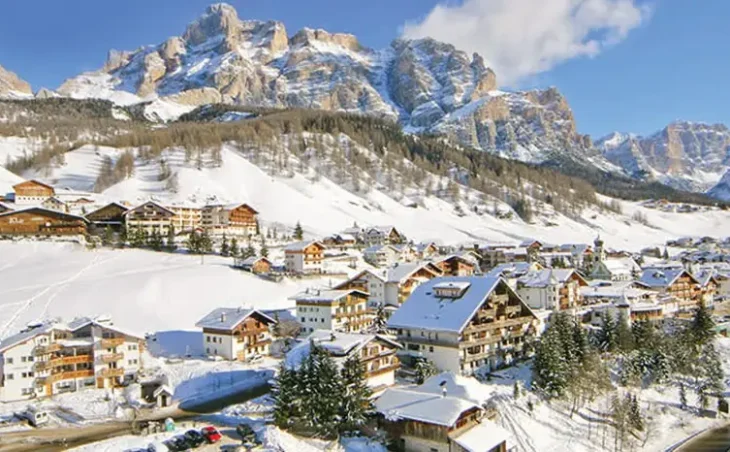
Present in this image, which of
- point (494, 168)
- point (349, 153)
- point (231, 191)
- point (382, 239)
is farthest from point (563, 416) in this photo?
point (494, 168)

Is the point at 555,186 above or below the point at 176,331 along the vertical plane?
above

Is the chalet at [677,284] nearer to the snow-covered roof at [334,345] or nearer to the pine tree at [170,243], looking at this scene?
the snow-covered roof at [334,345]

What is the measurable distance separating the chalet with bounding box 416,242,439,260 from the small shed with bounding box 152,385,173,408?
184ft

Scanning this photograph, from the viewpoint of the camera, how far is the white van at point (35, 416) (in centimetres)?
2819

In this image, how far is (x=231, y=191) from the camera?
11688 centimetres

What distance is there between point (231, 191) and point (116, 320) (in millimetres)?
74761

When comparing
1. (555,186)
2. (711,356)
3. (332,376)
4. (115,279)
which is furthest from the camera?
(555,186)

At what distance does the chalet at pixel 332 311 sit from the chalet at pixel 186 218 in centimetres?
4341

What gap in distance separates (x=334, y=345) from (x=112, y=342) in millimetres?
13199

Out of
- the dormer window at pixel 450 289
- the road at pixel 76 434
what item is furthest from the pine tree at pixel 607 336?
the road at pixel 76 434

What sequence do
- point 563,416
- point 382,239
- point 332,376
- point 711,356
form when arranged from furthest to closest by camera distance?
point 382,239, point 711,356, point 563,416, point 332,376

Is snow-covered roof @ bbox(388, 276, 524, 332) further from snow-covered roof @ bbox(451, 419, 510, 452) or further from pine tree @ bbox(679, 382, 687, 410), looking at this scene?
pine tree @ bbox(679, 382, 687, 410)

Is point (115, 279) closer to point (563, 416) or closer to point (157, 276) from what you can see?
point (157, 276)

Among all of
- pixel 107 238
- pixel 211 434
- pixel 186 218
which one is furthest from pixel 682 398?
pixel 186 218
